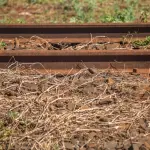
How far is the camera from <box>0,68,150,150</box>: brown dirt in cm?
406

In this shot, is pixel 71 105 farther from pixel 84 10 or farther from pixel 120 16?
pixel 84 10

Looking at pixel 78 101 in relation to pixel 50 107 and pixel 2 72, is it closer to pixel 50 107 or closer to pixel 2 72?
pixel 50 107

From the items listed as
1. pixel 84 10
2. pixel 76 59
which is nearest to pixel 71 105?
pixel 76 59

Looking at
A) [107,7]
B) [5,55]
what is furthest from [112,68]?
[107,7]

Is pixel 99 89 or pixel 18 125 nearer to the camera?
pixel 18 125

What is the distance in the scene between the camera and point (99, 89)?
5.00 meters

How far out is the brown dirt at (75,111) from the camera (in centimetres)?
406

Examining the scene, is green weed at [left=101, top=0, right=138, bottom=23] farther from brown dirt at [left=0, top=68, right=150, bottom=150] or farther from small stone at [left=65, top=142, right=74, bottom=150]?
small stone at [left=65, top=142, right=74, bottom=150]

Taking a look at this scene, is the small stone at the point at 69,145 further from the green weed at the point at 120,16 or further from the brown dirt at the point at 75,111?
the green weed at the point at 120,16

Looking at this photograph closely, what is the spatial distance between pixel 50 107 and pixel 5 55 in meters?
1.26

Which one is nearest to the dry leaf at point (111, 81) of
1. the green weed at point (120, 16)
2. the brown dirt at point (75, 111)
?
the brown dirt at point (75, 111)

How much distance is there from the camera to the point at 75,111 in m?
4.48

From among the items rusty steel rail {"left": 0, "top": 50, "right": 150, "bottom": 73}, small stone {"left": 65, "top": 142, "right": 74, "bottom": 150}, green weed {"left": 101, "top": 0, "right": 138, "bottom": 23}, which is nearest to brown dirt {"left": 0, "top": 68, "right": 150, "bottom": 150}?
small stone {"left": 65, "top": 142, "right": 74, "bottom": 150}

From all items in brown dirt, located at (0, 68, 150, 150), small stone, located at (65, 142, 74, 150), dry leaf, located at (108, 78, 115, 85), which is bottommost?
small stone, located at (65, 142, 74, 150)
